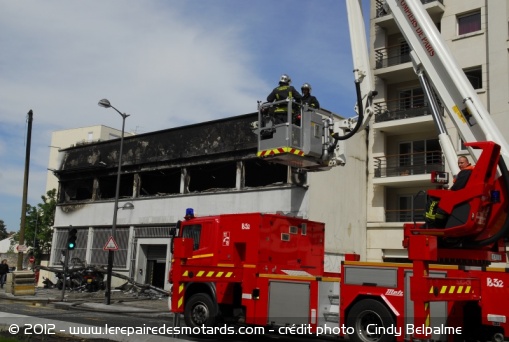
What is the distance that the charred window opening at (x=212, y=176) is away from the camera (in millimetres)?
27156

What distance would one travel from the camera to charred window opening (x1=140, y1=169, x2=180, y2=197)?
30188 millimetres

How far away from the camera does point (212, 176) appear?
92.7 feet

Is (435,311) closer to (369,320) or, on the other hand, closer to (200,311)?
(369,320)

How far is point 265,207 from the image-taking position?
24.4 metres

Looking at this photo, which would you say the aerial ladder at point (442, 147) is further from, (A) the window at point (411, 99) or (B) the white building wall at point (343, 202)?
(A) the window at point (411, 99)

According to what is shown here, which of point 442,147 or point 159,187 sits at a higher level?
point 159,187

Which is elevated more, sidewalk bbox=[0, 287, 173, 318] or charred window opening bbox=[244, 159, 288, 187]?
charred window opening bbox=[244, 159, 288, 187]

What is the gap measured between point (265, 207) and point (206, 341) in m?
12.3

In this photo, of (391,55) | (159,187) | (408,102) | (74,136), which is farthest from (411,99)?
(74,136)

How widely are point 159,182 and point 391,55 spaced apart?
1505cm

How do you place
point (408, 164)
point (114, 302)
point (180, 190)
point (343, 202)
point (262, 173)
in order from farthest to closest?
point (408, 164) → point (180, 190) → point (343, 202) → point (262, 173) → point (114, 302)

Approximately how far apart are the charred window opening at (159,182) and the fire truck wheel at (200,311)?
56.6 feet

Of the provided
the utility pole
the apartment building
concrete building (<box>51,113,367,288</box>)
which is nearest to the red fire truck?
concrete building (<box>51,113,367,288</box>)

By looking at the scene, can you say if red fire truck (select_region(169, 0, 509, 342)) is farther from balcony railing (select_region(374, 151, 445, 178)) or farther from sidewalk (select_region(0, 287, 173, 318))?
balcony railing (select_region(374, 151, 445, 178))
